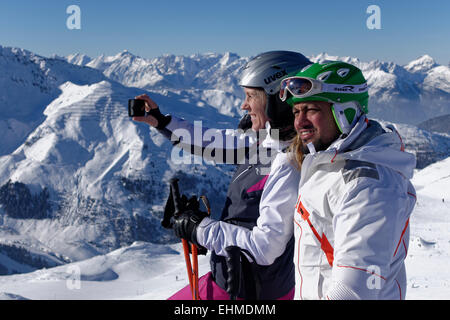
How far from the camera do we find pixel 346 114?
3500 millimetres

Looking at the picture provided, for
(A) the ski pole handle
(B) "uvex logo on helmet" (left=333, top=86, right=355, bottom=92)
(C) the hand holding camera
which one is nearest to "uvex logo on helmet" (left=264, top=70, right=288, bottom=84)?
(B) "uvex logo on helmet" (left=333, top=86, right=355, bottom=92)

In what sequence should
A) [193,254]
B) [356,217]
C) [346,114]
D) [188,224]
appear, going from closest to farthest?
[356,217] → [346,114] → [188,224] → [193,254]

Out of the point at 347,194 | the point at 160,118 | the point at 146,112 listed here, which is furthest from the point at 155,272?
the point at 347,194

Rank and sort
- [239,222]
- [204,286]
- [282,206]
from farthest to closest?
[204,286]
[239,222]
[282,206]

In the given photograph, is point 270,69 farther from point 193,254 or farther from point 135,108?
point 193,254

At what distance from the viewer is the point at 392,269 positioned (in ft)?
9.96

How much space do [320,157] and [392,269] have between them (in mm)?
1007

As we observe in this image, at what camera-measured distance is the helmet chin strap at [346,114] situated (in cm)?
340

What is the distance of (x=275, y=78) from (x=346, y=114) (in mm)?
1499

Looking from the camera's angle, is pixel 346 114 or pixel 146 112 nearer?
pixel 346 114

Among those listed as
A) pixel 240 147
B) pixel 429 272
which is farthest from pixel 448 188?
pixel 240 147

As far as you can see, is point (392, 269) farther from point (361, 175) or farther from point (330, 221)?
point (361, 175)

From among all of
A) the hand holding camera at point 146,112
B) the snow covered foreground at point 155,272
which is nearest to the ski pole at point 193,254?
the hand holding camera at point 146,112

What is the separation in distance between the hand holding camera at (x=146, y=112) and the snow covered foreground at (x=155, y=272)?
1166cm
